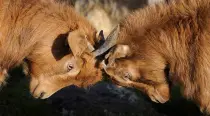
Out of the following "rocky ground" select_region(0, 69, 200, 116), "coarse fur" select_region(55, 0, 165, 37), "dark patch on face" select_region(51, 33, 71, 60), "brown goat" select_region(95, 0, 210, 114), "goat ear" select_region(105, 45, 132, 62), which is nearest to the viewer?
"brown goat" select_region(95, 0, 210, 114)

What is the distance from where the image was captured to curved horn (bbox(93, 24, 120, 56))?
8.08 metres

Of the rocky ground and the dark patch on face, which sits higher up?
the dark patch on face

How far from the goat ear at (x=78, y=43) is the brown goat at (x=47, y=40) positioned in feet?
0.05

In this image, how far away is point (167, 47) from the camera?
821cm

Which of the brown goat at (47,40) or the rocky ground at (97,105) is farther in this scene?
the rocky ground at (97,105)

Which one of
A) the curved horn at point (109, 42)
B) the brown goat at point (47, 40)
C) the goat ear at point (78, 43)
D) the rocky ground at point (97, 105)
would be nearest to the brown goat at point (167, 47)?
the curved horn at point (109, 42)

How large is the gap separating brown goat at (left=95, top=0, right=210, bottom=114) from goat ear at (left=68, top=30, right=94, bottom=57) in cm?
17

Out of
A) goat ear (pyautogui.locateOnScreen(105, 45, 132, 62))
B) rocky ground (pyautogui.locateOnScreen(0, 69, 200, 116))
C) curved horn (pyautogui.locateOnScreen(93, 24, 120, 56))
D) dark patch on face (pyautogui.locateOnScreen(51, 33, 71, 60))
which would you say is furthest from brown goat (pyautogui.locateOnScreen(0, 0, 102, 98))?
rocky ground (pyautogui.locateOnScreen(0, 69, 200, 116))

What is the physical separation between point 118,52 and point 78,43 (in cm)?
58

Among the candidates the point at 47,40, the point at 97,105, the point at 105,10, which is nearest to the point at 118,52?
the point at 47,40

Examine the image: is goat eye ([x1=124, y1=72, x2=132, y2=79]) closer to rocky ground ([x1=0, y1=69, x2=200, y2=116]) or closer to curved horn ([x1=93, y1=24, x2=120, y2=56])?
curved horn ([x1=93, y1=24, x2=120, y2=56])

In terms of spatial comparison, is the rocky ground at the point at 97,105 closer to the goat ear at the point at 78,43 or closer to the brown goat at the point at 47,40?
the brown goat at the point at 47,40

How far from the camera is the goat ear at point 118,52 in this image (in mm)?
8117

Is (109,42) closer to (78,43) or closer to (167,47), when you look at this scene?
(78,43)
